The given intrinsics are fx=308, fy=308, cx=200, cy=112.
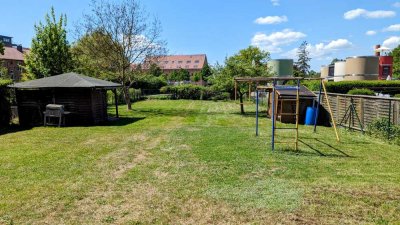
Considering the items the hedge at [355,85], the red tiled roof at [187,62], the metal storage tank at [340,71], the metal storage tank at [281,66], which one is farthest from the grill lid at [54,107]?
the red tiled roof at [187,62]

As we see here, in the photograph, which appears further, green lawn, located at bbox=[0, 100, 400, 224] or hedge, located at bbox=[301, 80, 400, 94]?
hedge, located at bbox=[301, 80, 400, 94]

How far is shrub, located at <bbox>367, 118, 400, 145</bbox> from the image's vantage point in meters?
9.98

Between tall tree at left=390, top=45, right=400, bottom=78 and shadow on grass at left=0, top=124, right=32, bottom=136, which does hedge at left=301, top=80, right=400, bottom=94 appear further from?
tall tree at left=390, top=45, right=400, bottom=78

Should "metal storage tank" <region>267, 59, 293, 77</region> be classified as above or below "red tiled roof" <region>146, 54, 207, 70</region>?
below

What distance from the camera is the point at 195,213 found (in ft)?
15.4

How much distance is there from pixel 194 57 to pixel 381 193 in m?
93.2

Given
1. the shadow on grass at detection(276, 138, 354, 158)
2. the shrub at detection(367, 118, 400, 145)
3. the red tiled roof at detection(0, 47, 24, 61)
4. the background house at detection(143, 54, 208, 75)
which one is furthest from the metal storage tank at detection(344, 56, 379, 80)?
the background house at detection(143, 54, 208, 75)

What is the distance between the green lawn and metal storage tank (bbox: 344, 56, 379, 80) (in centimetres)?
1546

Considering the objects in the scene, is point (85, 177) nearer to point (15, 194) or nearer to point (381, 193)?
point (15, 194)

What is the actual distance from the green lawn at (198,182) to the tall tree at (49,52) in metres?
15.4

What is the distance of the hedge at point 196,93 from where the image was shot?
34.2m

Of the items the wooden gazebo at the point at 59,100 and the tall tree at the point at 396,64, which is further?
the tall tree at the point at 396,64

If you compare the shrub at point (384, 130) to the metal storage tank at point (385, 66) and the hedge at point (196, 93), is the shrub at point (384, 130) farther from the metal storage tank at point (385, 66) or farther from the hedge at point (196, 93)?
the hedge at point (196, 93)

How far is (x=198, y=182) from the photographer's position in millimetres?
6125
